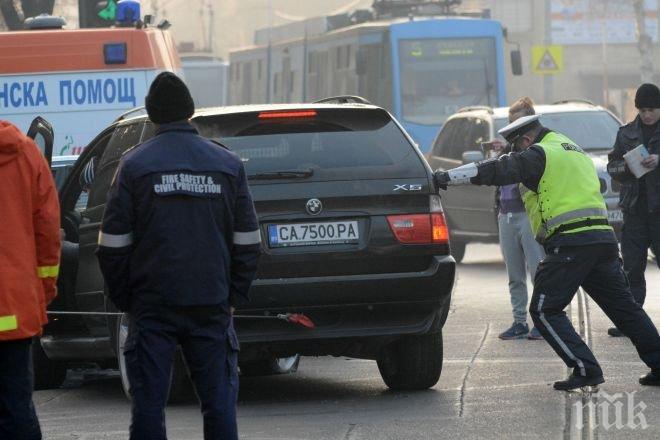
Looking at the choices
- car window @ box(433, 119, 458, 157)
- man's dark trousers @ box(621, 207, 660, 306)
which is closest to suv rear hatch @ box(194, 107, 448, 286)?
man's dark trousers @ box(621, 207, 660, 306)

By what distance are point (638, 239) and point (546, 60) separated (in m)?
25.9

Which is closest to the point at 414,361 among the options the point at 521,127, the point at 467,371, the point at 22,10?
the point at 467,371

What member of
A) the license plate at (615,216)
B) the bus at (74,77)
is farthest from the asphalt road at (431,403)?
Result: the license plate at (615,216)

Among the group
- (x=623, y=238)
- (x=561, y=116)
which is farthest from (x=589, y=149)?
(x=623, y=238)

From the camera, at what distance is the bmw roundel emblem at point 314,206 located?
329 inches

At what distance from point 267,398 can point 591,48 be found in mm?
63598

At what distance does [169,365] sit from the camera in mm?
5770

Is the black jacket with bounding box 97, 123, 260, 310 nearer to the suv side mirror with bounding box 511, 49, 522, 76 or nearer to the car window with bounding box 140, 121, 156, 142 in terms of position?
the car window with bounding box 140, 121, 156, 142

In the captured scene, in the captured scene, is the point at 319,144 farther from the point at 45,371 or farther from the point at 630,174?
the point at 630,174

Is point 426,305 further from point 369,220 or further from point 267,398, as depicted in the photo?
point 267,398

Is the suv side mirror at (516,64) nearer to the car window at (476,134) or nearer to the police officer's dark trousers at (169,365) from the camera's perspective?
the car window at (476,134)

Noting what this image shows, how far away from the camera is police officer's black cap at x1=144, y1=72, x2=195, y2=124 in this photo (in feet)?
19.2

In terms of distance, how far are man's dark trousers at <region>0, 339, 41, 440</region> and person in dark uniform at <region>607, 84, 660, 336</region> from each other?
6.19 metres

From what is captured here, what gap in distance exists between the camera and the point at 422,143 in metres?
27.9
